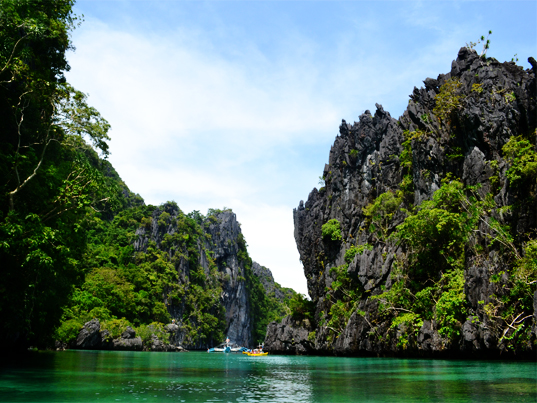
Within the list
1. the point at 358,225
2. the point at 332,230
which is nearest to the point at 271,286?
the point at 332,230

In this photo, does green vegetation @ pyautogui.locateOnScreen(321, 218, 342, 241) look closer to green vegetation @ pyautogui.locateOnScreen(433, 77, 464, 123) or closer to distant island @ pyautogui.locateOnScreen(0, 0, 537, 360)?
distant island @ pyautogui.locateOnScreen(0, 0, 537, 360)

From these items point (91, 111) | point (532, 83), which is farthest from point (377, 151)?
point (91, 111)

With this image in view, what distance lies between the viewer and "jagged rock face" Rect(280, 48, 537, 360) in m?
27.3

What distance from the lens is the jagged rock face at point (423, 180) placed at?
89.6 ft

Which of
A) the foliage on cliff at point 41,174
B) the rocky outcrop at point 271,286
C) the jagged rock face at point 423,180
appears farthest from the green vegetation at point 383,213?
the rocky outcrop at point 271,286

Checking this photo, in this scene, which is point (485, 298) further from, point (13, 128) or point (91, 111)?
point (13, 128)

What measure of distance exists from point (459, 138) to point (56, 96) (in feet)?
96.2

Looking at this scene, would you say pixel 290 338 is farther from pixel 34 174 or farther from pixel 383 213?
pixel 34 174

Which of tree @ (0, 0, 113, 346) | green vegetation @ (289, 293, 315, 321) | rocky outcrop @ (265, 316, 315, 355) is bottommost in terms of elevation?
rocky outcrop @ (265, 316, 315, 355)

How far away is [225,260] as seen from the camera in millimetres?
110938

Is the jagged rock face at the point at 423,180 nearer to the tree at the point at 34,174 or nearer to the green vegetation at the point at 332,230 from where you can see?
the green vegetation at the point at 332,230

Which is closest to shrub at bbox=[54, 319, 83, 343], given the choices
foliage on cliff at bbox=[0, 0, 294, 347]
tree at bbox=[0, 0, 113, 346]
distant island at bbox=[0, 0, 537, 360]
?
distant island at bbox=[0, 0, 537, 360]

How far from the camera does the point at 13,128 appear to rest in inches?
774

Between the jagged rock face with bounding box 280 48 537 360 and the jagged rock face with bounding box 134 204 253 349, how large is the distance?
120 feet
